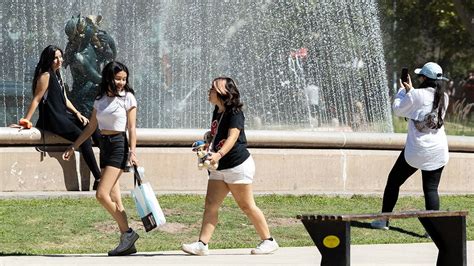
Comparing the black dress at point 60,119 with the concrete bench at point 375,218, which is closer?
the concrete bench at point 375,218

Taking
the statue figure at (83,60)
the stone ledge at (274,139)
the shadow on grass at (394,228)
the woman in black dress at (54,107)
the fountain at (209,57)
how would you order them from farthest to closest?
1. the fountain at (209,57)
2. the statue figure at (83,60)
3. the stone ledge at (274,139)
4. the woman in black dress at (54,107)
5. the shadow on grass at (394,228)

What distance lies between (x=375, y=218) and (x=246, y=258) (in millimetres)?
1859

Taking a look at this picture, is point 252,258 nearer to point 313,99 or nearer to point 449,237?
point 449,237

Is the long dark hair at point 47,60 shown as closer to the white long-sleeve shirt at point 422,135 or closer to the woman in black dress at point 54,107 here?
the woman in black dress at point 54,107

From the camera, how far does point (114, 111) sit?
9.80 metres

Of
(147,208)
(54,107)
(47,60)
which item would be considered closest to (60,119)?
(54,107)

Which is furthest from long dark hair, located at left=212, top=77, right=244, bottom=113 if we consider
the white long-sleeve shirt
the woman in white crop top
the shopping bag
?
the white long-sleeve shirt

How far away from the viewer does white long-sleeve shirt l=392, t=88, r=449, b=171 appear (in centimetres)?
1109

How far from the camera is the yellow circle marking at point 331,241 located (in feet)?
26.7

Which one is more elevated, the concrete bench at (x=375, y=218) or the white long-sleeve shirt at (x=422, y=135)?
the white long-sleeve shirt at (x=422, y=135)

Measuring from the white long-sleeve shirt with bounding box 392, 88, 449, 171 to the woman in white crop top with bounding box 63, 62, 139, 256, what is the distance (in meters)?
2.52

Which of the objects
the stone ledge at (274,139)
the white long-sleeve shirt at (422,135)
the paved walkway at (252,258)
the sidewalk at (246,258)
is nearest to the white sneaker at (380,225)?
the white long-sleeve shirt at (422,135)

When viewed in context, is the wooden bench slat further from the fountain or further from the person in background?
the person in background

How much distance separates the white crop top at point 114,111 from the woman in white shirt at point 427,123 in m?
2.50
